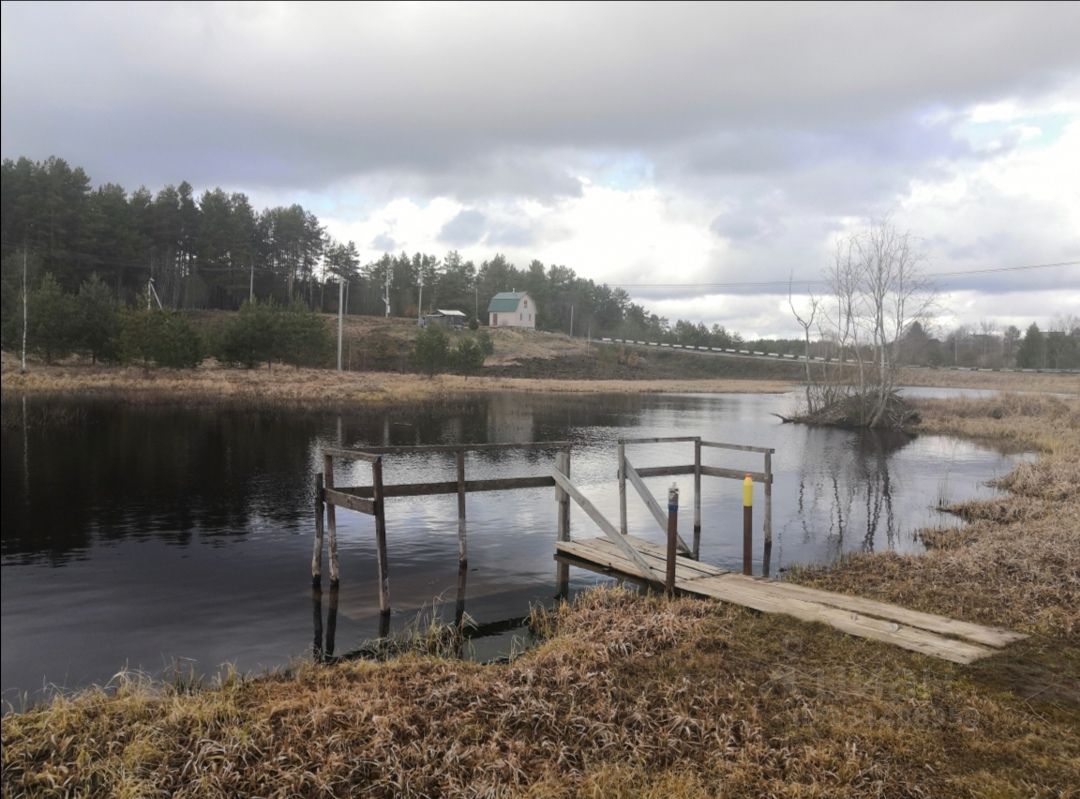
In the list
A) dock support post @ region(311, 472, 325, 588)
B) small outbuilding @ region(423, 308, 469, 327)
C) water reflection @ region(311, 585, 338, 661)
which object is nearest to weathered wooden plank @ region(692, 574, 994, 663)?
water reflection @ region(311, 585, 338, 661)

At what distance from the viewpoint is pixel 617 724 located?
5996 mm

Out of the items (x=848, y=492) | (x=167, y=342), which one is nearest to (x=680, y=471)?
(x=848, y=492)

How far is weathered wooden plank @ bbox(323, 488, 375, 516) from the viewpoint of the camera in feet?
33.4

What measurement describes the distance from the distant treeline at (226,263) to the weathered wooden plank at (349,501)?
14.2ft

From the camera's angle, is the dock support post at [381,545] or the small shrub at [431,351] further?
the small shrub at [431,351]

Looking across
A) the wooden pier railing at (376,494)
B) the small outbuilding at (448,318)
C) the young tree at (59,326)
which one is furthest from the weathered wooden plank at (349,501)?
the small outbuilding at (448,318)

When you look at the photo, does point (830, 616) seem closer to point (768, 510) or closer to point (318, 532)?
point (768, 510)

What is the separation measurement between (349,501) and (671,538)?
444 centimetres

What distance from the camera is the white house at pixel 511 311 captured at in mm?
106000

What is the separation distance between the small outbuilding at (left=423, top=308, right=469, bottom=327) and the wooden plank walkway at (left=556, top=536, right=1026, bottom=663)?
85.9 meters

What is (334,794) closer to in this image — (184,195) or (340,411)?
(340,411)

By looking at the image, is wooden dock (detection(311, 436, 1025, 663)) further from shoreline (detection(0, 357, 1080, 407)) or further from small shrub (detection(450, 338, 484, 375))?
small shrub (detection(450, 338, 484, 375))

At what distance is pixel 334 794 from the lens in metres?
5.05

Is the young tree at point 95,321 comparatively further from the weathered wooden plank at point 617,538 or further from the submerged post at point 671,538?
the submerged post at point 671,538
